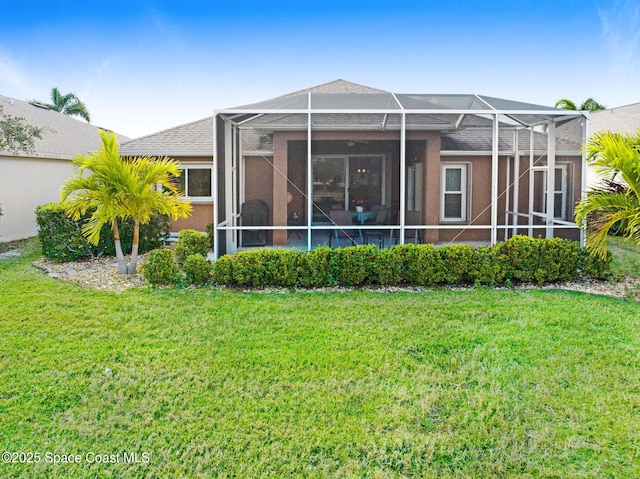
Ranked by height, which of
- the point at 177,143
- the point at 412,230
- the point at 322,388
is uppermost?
the point at 177,143

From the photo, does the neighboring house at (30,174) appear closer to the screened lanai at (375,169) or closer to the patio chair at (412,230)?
the screened lanai at (375,169)

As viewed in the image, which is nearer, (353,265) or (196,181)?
(353,265)

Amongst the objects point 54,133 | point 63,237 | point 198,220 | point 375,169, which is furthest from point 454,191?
point 54,133

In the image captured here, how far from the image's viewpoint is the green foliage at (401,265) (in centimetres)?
797

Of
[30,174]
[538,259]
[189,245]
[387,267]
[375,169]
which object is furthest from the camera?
[30,174]

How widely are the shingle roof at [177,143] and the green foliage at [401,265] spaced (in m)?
6.80

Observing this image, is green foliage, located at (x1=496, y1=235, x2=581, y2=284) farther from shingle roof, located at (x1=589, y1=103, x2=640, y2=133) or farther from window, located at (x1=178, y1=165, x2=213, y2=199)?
shingle roof, located at (x1=589, y1=103, x2=640, y2=133)

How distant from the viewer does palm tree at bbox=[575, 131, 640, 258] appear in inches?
293

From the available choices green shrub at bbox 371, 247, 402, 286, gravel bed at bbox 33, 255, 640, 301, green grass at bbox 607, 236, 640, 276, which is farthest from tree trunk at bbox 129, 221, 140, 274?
green grass at bbox 607, 236, 640, 276

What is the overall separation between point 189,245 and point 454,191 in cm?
577

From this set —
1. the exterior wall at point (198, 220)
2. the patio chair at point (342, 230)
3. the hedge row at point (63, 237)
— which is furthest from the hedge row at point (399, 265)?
the exterior wall at point (198, 220)

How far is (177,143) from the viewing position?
14336 millimetres

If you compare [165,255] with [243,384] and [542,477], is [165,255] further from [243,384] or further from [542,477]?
[542,477]

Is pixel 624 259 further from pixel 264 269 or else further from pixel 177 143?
pixel 177 143
